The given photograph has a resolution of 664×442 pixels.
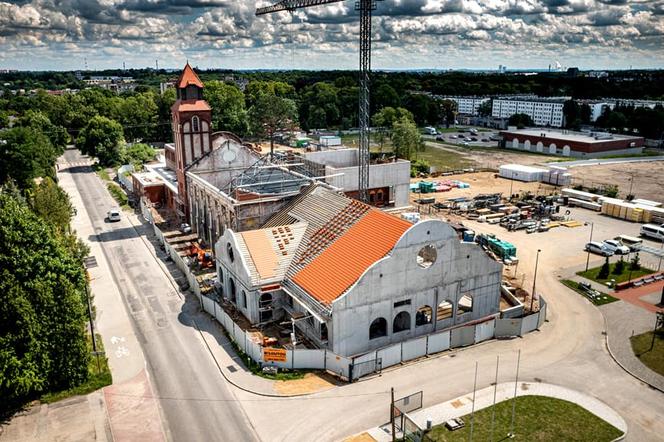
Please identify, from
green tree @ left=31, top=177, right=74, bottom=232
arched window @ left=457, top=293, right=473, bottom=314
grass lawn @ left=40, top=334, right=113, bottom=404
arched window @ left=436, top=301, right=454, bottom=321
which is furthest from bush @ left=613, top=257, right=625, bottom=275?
green tree @ left=31, top=177, right=74, bottom=232

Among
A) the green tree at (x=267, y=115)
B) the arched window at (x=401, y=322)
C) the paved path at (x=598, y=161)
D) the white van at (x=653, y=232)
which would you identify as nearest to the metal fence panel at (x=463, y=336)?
the arched window at (x=401, y=322)

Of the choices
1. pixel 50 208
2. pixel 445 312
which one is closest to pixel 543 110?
pixel 445 312

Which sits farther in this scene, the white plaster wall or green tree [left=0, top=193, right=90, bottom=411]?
the white plaster wall

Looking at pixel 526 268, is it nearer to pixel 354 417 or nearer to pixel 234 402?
pixel 354 417

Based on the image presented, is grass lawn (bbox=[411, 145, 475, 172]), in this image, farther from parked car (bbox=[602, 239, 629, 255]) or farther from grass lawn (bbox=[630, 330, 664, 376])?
grass lawn (bbox=[630, 330, 664, 376])

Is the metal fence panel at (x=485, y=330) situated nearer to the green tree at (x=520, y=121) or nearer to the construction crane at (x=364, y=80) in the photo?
the construction crane at (x=364, y=80)

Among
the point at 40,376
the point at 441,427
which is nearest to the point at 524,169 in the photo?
the point at 441,427

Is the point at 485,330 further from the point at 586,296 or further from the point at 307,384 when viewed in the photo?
the point at 307,384
